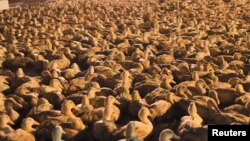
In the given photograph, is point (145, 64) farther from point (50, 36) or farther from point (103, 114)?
point (50, 36)

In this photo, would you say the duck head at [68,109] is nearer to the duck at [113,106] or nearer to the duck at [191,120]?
the duck at [113,106]

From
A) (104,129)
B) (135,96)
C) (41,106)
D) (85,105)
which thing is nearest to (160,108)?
(135,96)

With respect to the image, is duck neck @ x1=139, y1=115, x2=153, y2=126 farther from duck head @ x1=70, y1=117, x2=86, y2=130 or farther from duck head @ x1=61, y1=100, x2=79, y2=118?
duck head @ x1=61, y1=100, x2=79, y2=118

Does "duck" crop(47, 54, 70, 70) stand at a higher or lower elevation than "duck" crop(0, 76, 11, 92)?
higher

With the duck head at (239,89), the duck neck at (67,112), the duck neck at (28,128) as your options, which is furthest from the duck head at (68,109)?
the duck head at (239,89)

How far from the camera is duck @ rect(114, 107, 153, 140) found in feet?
16.1

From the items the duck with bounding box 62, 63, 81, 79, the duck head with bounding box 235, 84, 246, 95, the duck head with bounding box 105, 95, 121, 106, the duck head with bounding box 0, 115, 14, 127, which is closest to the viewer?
the duck head with bounding box 0, 115, 14, 127

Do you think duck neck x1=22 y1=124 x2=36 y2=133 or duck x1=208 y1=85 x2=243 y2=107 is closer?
duck neck x1=22 y1=124 x2=36 y2=133

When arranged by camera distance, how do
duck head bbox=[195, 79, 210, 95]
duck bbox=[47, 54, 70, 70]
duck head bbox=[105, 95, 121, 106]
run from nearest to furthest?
duck head bbox=[105, 95, 121, 106] < duck head bbox=[195, 79, 210, 95] < duck bbox=[47, 54, 70, 70]

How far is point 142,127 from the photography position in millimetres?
4988

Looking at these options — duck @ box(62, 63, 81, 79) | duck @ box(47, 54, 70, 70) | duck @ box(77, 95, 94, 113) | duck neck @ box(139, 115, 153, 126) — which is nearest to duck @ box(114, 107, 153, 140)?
duck neck @ box(139, 115, 153, 126)

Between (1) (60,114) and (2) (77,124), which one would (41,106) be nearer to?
(1) (60,114)

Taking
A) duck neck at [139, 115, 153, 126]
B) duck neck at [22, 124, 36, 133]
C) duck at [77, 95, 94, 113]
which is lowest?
duck neck at [22, 124, 36, 133]

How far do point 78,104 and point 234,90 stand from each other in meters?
2.08
